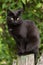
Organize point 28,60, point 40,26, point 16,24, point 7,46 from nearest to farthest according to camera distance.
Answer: point 28,60
point 16,24
point 7,46
point 40,26

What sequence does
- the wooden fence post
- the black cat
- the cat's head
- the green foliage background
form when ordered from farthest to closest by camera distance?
1. the green foliage background
2. the black cat
3. the cat's head
4. the wooden fence post

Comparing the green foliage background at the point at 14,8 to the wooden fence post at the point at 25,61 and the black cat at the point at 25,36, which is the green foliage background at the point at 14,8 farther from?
the wooden fence post at the point at 25,61

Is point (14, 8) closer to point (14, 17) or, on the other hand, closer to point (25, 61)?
point (14, 17)

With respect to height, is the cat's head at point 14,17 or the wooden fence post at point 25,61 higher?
the cat's head at point 14,17

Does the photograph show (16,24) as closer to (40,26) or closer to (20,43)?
(20,43)

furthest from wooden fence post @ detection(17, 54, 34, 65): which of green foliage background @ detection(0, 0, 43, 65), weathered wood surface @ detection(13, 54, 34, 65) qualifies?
green foliage background @ detection(0, 0, 43, 65)

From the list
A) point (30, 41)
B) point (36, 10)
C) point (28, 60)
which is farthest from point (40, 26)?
point (28, 60)

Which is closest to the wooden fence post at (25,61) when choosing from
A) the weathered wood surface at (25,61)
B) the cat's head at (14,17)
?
the weathered wood surface at (25,61)

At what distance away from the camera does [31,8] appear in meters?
6.14

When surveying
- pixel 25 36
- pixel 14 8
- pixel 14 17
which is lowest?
pixel 25 36

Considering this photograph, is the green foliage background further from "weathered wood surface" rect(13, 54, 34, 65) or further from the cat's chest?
"weathered wood surface" rect(13, 54, 34, 65)

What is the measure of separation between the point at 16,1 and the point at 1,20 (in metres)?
0.72

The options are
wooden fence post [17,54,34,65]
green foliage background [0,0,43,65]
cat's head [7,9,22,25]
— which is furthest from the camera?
green foliage background [0,0,43,65]

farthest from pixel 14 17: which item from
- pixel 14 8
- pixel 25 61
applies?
pixel 14 8
